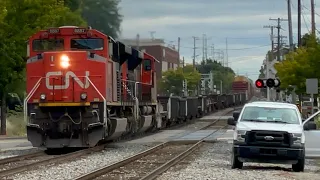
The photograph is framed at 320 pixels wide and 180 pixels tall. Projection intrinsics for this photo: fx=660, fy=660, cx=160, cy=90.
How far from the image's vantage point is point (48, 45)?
23516 millimetres

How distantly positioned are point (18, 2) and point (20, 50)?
8.83ft

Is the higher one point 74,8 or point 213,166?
point 74,8

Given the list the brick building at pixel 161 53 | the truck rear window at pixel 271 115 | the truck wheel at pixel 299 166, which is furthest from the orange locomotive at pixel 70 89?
the brick building at pixel 161 53

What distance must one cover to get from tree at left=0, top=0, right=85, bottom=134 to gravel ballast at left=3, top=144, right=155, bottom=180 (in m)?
11.9

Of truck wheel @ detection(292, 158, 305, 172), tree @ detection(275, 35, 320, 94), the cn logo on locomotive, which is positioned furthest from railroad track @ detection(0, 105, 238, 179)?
tree @ detection(275, 35, 320, 94)

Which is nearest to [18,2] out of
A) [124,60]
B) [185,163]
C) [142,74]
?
[142,74]

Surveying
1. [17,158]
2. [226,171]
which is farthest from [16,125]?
[226,171]

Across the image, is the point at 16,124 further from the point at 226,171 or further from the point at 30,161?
the point at 226,171

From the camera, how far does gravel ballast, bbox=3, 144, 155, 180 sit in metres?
15.3

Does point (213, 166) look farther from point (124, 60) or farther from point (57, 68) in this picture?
point (124, 60)

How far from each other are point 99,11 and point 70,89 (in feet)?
107

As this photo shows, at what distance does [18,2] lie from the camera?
35438 millimetres

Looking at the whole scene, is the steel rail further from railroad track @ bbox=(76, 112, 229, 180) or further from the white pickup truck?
the white pickup truck

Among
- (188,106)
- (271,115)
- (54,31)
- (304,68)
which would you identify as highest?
(54,31)
